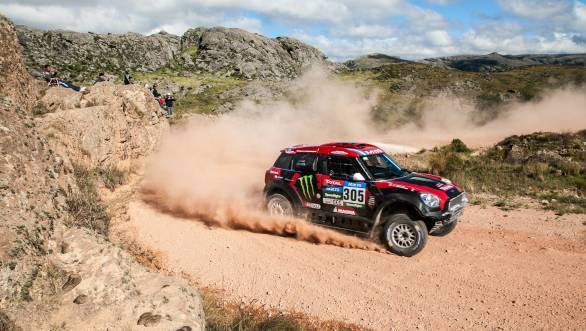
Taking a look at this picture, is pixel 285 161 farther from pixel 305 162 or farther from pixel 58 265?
pixel 58 265

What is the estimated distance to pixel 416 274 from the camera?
784 cm

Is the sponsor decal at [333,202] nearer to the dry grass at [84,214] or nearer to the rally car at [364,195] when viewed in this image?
the rally car at [364,195]

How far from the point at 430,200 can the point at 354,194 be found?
1.55 meters

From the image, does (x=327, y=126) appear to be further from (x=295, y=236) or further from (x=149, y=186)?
(x=295, y=236)

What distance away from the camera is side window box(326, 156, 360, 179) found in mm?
9500

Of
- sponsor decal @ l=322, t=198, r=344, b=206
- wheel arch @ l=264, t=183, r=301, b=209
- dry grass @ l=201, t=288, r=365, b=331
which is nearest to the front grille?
sponsor decal @ l=322, t=198, r=344, b=206

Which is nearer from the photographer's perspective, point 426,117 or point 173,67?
point 426,117

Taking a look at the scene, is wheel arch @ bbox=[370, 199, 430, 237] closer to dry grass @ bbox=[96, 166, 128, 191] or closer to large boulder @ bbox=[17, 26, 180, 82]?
dry grass @ bbox=[96, 166, 128, 191]

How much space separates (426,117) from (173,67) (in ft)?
92.6

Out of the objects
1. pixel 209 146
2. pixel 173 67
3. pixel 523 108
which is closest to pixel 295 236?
pixel 209 146

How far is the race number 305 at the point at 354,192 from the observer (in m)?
9.15

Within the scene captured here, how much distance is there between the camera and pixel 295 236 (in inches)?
392

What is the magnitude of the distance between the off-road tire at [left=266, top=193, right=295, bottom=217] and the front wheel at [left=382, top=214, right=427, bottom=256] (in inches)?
94.1

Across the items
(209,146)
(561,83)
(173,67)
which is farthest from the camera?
(173,67)
